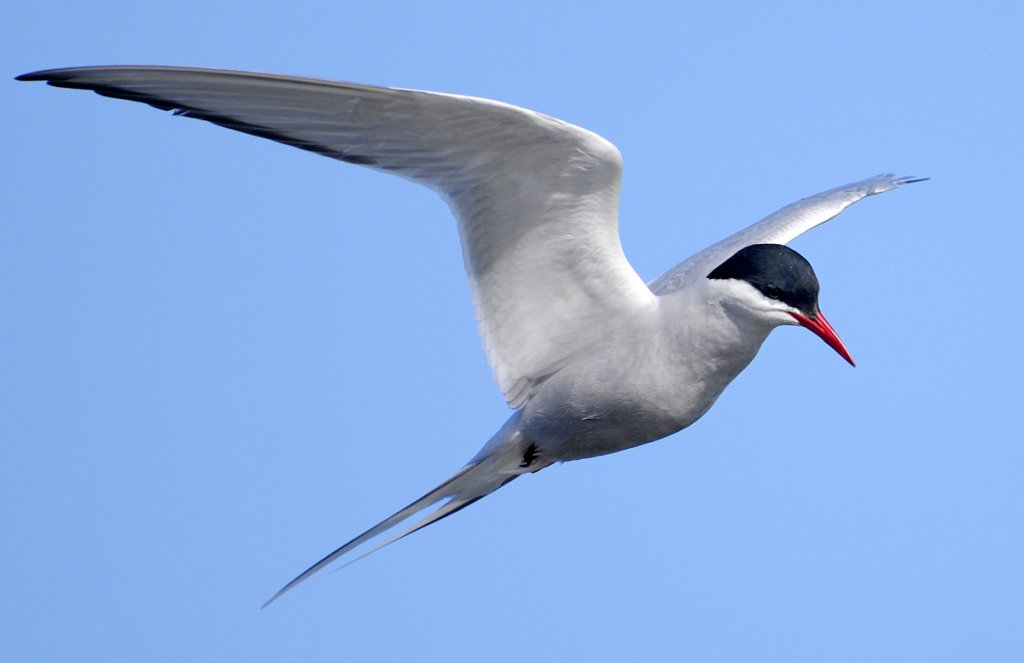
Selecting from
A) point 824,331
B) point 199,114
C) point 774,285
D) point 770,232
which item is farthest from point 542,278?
point 770,232

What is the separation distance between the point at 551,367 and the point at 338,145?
1.37m

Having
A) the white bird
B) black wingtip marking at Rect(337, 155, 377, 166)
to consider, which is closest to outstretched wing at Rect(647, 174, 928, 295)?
the white bird

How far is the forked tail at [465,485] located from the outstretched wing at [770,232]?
1.07 metres

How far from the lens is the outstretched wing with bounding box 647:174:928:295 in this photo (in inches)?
241

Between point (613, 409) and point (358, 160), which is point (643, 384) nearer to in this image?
point (613, 409)

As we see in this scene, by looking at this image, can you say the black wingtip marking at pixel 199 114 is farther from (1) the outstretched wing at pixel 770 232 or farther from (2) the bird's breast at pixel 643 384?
(1) the outstretched wing at pixel 770 232

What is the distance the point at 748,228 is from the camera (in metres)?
6.97

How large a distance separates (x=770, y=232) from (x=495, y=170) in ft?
6.80

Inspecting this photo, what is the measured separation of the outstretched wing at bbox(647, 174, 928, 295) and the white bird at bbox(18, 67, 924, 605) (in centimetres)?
77

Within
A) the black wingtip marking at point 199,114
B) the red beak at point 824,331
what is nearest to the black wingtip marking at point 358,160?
the black wingtip marking at point 199,114

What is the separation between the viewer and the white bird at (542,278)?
4.57 m

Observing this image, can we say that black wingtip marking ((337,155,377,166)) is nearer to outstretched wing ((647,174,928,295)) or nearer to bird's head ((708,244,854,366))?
bird's head ((708,244,854,366))

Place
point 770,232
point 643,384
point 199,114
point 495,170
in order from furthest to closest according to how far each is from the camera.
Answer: point 770,232, point 643,384, point 495,170, point 199,114

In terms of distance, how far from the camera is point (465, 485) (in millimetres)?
5695
